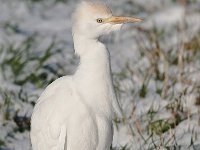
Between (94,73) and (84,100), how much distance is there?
0.52ft

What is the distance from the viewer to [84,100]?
390 cm

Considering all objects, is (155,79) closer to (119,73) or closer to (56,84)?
(119,73)

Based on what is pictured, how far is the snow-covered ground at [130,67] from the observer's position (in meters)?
5.05

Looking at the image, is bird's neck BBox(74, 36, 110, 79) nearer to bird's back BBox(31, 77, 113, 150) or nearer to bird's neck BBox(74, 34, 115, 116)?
bird's neck BBox(74, 34, 115, 116)

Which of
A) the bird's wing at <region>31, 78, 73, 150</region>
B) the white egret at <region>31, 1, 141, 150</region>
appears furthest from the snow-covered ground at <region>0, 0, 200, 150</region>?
the bird's wing at <region>31, 78, 73, 150</region>

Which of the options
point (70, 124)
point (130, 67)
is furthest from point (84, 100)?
point (130, 67)

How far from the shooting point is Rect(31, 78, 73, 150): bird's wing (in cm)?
386

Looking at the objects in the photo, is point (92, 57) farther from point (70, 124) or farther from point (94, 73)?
point (70, 124)

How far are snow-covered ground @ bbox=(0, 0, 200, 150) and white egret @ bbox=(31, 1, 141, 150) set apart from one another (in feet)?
2.36

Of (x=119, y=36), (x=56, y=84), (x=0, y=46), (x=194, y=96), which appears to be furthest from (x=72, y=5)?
(x=56, y=84)

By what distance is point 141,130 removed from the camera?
504 cm

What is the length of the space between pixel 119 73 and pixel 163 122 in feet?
4.32

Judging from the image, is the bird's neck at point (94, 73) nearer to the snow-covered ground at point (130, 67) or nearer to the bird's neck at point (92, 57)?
the bird's neck at point (92, 57)

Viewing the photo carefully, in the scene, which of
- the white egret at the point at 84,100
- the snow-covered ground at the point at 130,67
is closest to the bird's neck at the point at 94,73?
the white egret at the point at 84,100
